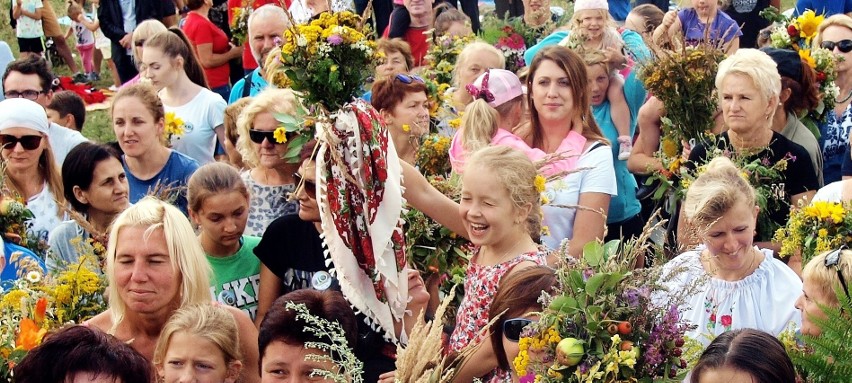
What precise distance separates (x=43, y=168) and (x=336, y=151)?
10.2ft

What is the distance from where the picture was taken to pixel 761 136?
6.39 metres

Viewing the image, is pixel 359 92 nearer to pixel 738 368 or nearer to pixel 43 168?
pixel 738 368

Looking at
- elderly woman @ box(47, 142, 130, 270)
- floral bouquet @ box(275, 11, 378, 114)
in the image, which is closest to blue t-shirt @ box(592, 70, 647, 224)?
floral bouquet @ box(275, 11, 378, 114)

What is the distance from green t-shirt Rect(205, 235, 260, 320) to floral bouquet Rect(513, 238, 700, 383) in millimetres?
2185

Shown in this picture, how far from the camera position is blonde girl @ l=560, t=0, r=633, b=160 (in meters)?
8.17

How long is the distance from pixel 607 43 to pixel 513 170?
4.09 m

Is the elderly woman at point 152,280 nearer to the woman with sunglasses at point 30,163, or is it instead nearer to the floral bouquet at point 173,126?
the woman with sunglasses at point 30,163

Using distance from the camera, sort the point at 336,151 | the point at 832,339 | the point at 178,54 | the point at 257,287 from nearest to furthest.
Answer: the point at 832,339, the point at 336,151, the point at 257,287, the point at 178,54

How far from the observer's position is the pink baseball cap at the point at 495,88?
682 centimetres

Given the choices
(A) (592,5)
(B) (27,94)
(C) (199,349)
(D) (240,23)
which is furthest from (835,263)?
(D) (240,23)

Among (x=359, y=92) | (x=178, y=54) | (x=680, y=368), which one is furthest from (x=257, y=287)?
(x=178, y=54)

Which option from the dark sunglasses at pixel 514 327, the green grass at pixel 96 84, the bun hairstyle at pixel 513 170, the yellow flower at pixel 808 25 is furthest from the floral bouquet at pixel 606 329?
the green grass at pixel 96 84

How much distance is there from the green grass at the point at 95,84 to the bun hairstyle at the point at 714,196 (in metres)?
8.28

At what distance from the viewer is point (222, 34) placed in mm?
11133
